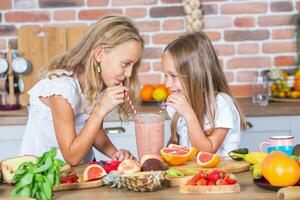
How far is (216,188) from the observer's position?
182 cm

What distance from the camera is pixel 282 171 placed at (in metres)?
1.81

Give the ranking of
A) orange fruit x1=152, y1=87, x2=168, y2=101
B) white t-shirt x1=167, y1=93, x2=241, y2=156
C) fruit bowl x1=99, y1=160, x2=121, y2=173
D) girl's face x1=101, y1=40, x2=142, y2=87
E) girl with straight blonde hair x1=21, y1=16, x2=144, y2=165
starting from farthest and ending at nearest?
orange fruit x1=152, y1=87, x2=168, y2=101, white t-shirt x1=167, y1=93, x2=241, y2=156, girl's face x1=101, y1=40, x2=142, y2=87, girl with straight blonde hair x1=21, y1=16, x2=144, y2=165, fruit bowl x1=99, y1=160, x2=121, y2=173

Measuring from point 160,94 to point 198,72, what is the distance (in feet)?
3.19

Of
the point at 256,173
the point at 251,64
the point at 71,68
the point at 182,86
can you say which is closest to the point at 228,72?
the point at 251,64

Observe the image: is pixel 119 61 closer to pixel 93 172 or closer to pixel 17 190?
pixel 93 172

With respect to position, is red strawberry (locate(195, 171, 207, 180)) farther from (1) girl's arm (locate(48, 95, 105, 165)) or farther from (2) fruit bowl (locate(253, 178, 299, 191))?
(1) girl's arm (locate(48, 95, 105, 165))

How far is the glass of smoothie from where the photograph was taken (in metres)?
2.43

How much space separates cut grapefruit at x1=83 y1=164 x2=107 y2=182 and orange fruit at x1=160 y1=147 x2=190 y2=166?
0.28 meters

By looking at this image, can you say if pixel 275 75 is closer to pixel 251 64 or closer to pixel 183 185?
pixel 251 64

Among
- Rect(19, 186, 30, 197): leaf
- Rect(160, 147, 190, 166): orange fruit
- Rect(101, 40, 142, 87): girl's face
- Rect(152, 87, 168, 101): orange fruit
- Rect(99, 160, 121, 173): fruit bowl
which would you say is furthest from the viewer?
Rect(152, 87, 168, 101): orange fruit

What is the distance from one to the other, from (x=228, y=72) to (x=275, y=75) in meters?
0.31

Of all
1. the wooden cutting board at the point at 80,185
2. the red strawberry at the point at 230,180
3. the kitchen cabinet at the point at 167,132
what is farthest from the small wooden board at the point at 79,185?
the kitchen cabinet at the point at 167,132

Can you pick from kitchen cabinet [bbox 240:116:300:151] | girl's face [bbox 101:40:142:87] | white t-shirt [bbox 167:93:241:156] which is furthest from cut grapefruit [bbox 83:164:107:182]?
kitchen cabinet [bbox 240:116:300:151]

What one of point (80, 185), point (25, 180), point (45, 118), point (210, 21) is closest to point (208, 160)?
point (80, 185)
